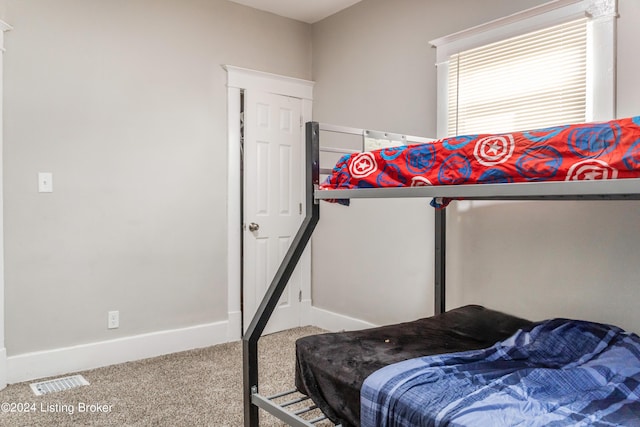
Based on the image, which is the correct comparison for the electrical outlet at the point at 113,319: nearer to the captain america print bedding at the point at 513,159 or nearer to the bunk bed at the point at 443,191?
the bunk bed at the point at 443,191

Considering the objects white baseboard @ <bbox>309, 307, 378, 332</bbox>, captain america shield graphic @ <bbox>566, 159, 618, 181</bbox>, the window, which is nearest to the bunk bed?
captain america shield graphic @ <bbox>566, 159, 618, 181</bbox>

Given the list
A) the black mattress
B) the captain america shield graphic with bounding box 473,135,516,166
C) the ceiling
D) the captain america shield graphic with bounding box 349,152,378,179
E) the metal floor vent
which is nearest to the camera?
the captain america shield graphic with bounding box 473,135,516,166

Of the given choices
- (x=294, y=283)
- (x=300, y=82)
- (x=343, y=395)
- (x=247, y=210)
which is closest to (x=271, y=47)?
(x=300, y=82)

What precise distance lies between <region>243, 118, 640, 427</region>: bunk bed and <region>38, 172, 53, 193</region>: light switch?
1579mm

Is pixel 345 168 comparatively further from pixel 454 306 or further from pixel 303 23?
pixel 303 23

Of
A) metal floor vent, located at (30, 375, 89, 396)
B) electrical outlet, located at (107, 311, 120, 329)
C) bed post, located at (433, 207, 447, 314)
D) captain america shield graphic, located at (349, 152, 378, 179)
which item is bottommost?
metal floor vent, located at (30, 375, 89, 396)

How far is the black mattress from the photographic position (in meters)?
1.62

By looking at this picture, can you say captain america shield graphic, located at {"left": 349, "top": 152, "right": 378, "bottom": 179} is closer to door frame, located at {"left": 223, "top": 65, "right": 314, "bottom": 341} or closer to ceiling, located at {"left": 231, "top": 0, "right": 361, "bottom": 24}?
door frame, located at {"left": 223, "top": 65, "right": 314, "bottom": 341}

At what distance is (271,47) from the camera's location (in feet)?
11.7

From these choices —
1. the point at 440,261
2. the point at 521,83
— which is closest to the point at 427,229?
the point at 440,261

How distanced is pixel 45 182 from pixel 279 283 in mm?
1626

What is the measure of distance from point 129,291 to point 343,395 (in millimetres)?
1893

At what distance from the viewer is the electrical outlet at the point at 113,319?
2891 millimetres

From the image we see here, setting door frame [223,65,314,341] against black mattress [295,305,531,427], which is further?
door frame [223,65,314,341]
